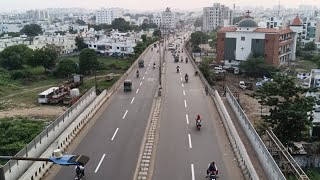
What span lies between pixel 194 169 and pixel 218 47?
6594cm

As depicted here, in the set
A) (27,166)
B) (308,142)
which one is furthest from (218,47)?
(27,166)

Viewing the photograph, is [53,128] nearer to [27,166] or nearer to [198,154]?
[27,166]

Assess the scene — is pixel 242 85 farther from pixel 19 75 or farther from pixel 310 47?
pixel 310 47

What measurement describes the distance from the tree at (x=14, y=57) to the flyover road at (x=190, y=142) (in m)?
49.8

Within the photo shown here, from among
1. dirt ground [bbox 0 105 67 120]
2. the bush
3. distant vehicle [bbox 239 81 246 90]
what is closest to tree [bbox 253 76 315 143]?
dirt ground [bbox 0 105 67 120]

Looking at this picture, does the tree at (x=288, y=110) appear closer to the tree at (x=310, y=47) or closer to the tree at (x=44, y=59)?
the tree at (x=44, y=59)

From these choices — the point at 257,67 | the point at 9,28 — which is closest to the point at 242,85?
the point at 257,67

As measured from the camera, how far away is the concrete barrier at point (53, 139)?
19484mm

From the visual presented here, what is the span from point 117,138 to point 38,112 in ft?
75.8

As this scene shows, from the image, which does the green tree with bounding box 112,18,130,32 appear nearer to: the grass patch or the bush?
the bush

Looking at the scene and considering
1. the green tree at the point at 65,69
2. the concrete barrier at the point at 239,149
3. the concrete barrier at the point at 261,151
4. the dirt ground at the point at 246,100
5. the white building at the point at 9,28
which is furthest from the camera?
the white building at the point at 9,28

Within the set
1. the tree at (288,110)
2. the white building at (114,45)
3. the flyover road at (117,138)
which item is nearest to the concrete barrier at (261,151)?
the tree at (288,110)

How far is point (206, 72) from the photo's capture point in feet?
216

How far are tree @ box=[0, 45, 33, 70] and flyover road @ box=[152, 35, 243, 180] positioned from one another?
163 ft
